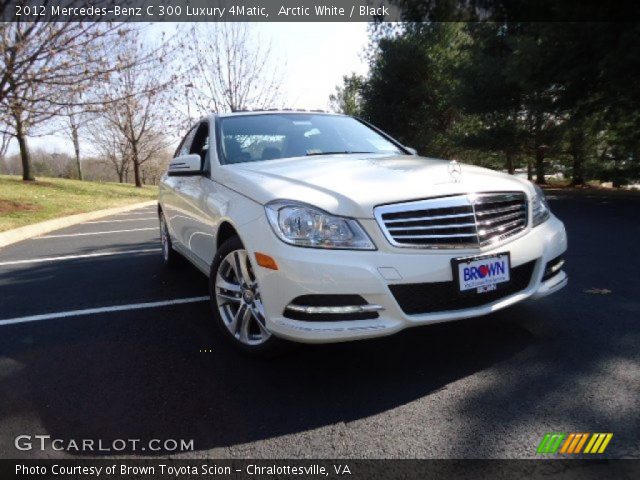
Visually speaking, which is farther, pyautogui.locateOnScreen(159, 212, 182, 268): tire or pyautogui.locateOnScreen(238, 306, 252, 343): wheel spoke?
pyautogui.locateOnScreen(159, 212, 182, 268): tire

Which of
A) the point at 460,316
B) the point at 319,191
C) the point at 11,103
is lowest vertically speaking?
the point at 460,316

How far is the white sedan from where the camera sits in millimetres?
2326

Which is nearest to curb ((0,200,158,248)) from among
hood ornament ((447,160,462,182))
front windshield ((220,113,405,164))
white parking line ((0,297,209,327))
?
white parking line ((0,297,209,327))

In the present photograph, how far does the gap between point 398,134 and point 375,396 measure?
27032 millimetres

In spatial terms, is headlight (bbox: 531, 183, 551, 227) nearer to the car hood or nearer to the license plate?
the car hood

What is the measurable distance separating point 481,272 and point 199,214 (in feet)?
7.15

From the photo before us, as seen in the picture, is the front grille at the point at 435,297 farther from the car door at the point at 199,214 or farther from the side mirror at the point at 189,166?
the side mirror at the point at 189,166

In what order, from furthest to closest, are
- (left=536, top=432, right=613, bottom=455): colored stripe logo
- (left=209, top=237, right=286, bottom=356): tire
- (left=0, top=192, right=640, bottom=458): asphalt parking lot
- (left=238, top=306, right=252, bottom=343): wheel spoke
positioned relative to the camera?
(left=238, top=306, right=252, bottom=343): wheel spoke → (left=209, top=237, right=286, bottom=356): tire → (left=0, top=192, right=640, bottom=458): asphalt parking lot → (left=536, top=432, right=613, bottom=455): colored stripe logo

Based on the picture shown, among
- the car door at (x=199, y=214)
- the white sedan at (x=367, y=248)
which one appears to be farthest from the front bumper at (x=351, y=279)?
the car door at (x=199, y=214)

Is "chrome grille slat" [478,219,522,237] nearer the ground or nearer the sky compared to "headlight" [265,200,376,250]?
→ nearer the ground

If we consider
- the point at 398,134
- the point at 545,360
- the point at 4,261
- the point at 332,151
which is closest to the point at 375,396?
the point at 545,360

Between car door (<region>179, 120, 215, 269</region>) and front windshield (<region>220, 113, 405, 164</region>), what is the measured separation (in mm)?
235

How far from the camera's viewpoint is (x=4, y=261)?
6.73 meters

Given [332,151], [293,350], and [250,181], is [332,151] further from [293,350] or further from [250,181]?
[293,350]
